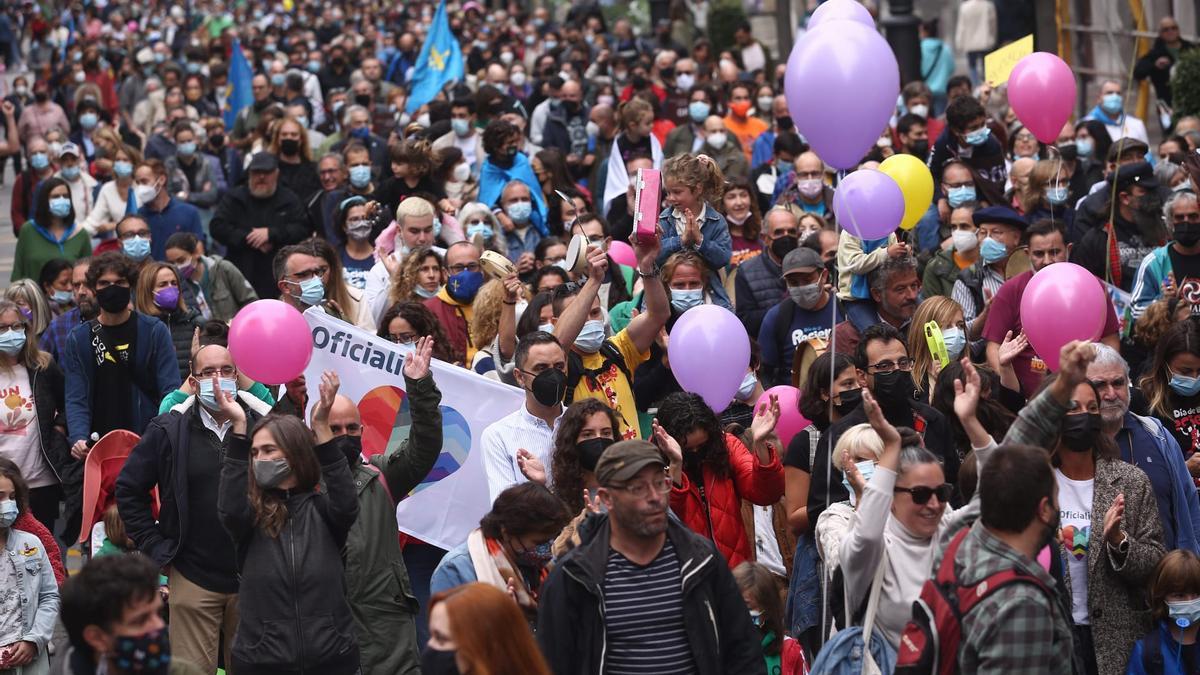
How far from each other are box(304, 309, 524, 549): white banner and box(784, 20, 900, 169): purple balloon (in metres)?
1.80

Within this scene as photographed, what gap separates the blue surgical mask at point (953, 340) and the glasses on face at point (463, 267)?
2754mm

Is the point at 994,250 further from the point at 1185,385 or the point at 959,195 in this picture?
the point at 1185,385

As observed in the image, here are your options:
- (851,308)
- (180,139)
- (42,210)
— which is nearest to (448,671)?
(851,308)

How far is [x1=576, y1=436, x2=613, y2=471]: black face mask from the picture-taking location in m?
6.80

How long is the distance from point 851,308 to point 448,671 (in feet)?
16.7

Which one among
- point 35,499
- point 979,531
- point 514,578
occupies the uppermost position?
point 979,531

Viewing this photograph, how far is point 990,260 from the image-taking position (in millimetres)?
10219

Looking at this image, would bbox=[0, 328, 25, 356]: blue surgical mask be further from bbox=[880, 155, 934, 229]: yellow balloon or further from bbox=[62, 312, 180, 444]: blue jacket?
bbox=[880, 155, 934, 229]: yellow balloon

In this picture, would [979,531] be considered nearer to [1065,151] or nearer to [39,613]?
[39,613]

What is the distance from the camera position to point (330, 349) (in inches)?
352

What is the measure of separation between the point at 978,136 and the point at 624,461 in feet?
24.9

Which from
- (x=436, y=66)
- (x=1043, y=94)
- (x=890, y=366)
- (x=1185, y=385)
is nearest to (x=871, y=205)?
(x=1185, y=385)

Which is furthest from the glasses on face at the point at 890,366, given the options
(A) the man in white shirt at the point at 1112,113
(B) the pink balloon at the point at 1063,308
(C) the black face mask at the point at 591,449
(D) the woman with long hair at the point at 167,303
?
(A) the man in white shirt at the point at 1112,113

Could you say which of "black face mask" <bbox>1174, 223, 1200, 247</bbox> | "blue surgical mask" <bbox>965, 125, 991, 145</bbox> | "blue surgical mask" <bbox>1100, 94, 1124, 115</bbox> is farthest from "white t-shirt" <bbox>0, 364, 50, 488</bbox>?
"blue surgical mask" <bbox>1100, 94, 1124, 115</bbox>
